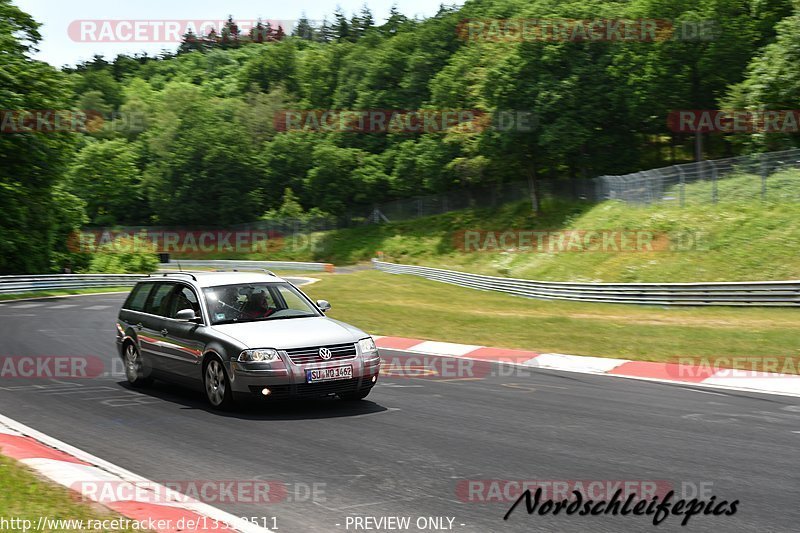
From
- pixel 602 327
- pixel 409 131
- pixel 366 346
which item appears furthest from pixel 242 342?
pixel 409 131

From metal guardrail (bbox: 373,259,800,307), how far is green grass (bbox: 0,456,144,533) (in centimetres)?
2297

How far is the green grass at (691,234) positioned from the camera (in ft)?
103

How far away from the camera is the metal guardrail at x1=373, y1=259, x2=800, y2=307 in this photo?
25.5m

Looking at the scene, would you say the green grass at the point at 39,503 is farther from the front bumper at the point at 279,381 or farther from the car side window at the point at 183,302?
the car side window at the point at 183,302

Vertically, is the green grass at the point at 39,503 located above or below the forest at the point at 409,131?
below

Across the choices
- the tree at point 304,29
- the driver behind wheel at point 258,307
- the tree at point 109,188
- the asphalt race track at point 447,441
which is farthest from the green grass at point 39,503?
the tree at point 304,29

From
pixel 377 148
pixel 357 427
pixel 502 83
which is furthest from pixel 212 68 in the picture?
pixel 357 427

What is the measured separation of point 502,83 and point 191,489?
54.9 metres

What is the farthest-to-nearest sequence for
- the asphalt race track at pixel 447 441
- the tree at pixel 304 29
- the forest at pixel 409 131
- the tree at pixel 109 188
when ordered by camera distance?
the tree at pixel 304 29
the tree at pixel 109 188
the forest at pixel 409 131
the asphalt race track at pixel 447 441

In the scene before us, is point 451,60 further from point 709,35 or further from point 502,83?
point 709,35

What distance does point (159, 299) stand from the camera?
12062 mm

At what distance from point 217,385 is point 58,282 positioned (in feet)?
133

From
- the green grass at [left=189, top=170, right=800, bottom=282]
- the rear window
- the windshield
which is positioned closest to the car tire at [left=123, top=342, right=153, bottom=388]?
the rear window

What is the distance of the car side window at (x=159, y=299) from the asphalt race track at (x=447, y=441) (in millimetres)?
1151
